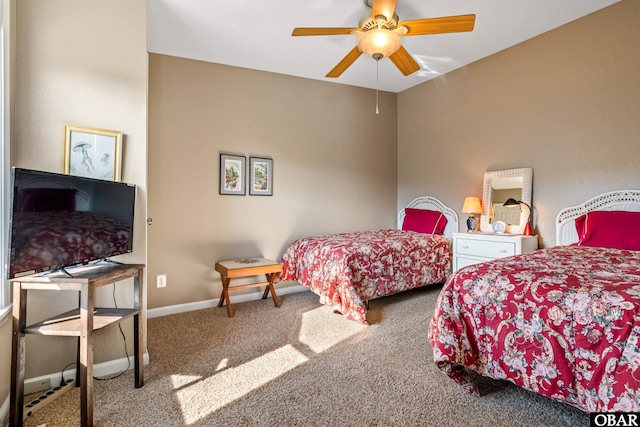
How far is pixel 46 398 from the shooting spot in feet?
5.82

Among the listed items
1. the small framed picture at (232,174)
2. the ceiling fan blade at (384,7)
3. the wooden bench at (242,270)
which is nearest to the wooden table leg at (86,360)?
the wooden bench at (242,270)

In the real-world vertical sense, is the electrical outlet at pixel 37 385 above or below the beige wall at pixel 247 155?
below

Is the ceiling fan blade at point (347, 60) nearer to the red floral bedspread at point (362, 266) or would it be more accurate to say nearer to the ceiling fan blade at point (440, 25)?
the ceiling fan blade at point (440, 25)

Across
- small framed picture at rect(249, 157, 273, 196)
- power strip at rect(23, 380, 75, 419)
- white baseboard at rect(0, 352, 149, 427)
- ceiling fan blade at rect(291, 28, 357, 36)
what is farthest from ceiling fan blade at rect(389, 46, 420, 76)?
power strip at rect(23, 380, 75, 419)

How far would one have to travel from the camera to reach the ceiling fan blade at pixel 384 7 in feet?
7.02

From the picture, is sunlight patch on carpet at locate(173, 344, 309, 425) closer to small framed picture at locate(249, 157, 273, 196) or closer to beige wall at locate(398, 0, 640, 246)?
small framed picture at locate(249, 157, 273, 196)

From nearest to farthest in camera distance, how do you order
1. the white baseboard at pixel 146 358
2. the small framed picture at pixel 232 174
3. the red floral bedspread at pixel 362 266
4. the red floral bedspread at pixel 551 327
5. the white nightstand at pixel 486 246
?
the red floral bedspread at pixel 551 327 → the white baseboard at pixel 146 358 → the red floral bedspread at pixel 362 266 → the white nightstand at pixel 486 246 → the small framed picture at pixel 232 174

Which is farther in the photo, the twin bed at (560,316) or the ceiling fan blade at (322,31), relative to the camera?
the ceiling fan blade at (322,31)

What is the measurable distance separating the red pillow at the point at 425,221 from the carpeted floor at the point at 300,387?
5.38 ft

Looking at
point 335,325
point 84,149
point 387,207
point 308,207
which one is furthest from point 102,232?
point 387,207

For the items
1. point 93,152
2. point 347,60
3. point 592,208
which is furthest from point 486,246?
point 93,152

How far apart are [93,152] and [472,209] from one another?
3585 millimetres

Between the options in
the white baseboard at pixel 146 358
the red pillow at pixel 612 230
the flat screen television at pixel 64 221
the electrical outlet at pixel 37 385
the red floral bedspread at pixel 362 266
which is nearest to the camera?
the flat screen television at pixel 64 221

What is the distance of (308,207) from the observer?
13.7 ft
